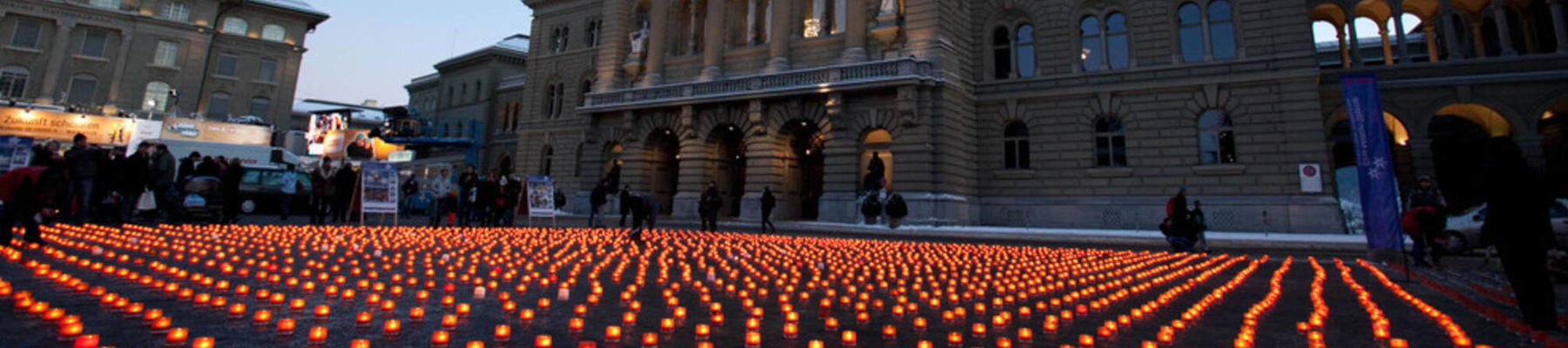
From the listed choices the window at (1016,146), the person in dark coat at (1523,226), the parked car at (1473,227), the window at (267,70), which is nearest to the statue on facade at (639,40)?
the window at (1016,146)

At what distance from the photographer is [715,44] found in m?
28.2

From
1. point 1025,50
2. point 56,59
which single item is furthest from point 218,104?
point 1025,50

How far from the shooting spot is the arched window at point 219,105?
42950mm

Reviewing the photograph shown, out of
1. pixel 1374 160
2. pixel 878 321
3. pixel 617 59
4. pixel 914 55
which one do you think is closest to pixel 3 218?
pixel 878 321

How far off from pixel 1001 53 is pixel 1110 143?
17.6ft

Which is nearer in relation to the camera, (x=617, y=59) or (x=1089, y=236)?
(x=1089, y=236)

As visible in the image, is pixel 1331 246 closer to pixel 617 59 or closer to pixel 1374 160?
pixel 1374 160

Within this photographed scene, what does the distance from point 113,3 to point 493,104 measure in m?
23.2

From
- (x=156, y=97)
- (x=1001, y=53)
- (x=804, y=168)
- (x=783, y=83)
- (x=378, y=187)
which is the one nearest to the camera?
(x=378, y=187)

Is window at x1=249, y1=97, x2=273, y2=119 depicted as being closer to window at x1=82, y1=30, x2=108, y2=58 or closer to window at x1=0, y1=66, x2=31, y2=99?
window at x1=82, y1=30, x2=108, y2=58

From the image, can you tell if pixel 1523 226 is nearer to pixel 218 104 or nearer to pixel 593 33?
pixel 593 33

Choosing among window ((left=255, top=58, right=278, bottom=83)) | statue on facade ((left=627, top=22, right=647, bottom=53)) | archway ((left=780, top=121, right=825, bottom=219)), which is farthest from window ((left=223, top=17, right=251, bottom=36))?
archway ((left=780, top=121, right=825, bottom=219))

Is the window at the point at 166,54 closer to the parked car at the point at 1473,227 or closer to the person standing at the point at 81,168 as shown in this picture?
the person standing at the point at 81,168

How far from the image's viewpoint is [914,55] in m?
23.4
